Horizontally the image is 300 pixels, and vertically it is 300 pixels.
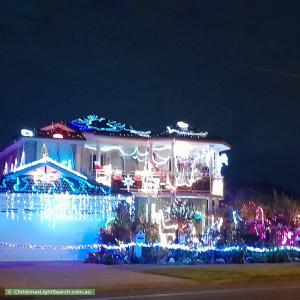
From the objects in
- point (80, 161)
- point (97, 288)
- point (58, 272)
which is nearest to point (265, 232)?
point (80, 161)

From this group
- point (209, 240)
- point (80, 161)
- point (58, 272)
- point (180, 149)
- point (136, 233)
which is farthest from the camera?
point (180, 149)

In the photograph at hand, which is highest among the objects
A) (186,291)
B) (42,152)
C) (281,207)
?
(42,152)

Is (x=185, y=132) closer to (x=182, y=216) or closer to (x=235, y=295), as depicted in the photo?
(x=182, y=216)

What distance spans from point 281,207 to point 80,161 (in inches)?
437

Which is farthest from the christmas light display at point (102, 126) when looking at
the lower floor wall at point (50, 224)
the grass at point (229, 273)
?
the grass at point (229, 273)

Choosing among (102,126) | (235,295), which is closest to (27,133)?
(102,126)

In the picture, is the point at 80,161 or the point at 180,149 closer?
the point at 80,161

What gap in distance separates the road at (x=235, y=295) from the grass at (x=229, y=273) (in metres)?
2.07

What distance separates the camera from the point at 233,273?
19.8 m

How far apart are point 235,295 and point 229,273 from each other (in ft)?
15.3

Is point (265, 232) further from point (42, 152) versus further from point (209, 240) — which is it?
point (42, 152)

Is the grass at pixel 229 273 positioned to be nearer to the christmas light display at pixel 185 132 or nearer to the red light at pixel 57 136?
the red light at pixel 57 136

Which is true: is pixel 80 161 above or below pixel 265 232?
above

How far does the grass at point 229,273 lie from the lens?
1867 cm
